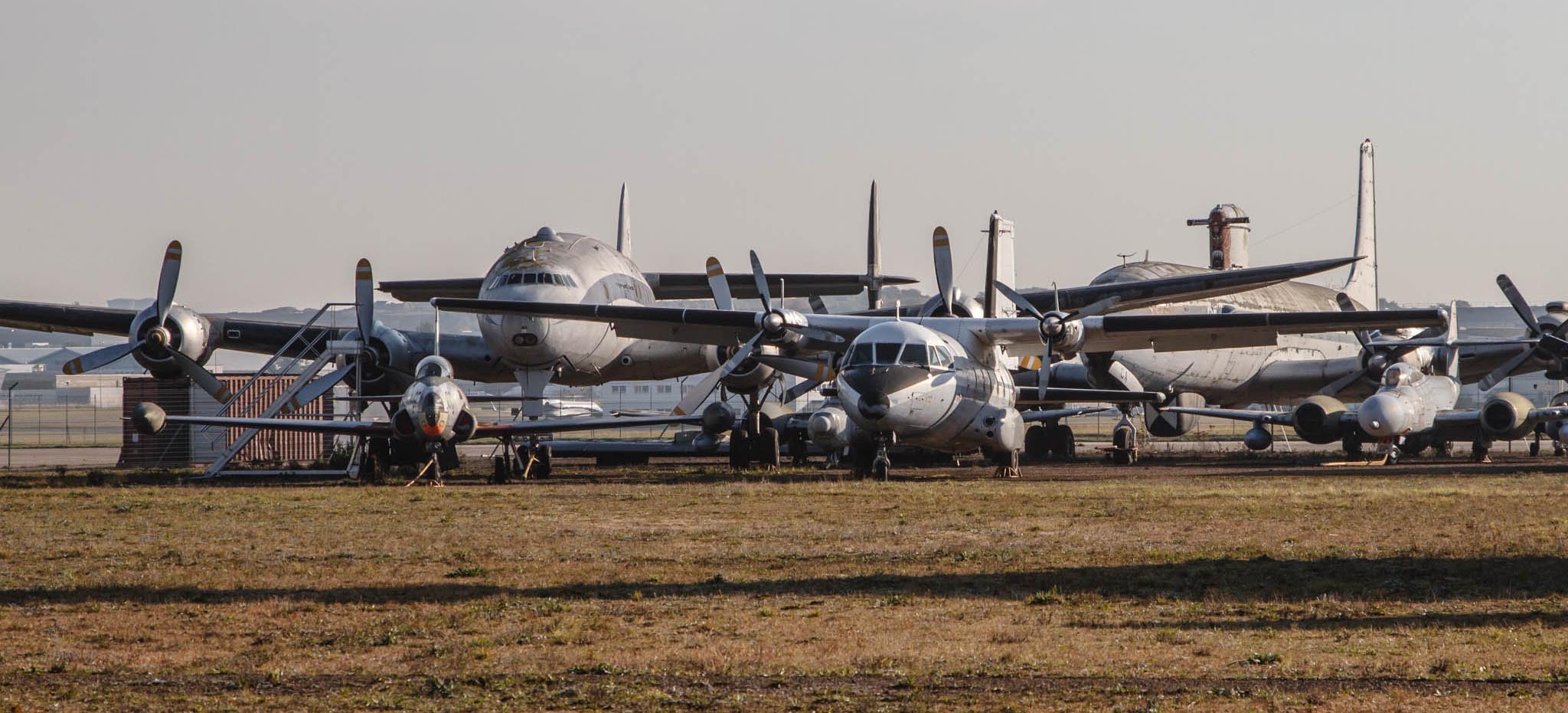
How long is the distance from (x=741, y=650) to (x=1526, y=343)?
32071 millimetres

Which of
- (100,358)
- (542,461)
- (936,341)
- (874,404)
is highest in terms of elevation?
(936,341)

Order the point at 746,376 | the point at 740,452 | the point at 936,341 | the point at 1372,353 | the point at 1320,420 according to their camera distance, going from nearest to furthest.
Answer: the point at 936,341 < the point at 740,452 < the point at 746,376 < the point at 1320,420 < the point at 1372,353

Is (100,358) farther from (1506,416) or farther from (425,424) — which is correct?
(1506,416)

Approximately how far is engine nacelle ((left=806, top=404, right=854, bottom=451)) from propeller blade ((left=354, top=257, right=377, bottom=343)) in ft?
28.6

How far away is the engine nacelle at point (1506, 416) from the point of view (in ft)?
104

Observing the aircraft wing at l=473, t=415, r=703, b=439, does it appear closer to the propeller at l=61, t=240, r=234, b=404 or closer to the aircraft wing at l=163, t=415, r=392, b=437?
the aircraft wing at l=163, t=415, r=392, b=437

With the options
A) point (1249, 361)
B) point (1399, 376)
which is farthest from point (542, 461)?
point (1249, 361)

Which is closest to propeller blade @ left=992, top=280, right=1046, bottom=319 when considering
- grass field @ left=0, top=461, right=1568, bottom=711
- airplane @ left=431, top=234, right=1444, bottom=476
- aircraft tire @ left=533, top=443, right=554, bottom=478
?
airplane @ left=431, top=234, right=1444, bottom=476

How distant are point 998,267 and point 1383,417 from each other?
10.4 meters

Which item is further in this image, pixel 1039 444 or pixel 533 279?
pixel 1039 444

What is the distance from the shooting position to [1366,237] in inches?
1965

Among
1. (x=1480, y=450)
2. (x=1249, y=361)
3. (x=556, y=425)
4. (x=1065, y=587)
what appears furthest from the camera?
(x=1249, y=361)

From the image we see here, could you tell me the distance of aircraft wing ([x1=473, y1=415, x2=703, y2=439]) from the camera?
1000 inches

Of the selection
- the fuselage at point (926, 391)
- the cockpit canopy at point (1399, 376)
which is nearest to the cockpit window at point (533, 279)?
the fuselage at point (926, 391)
